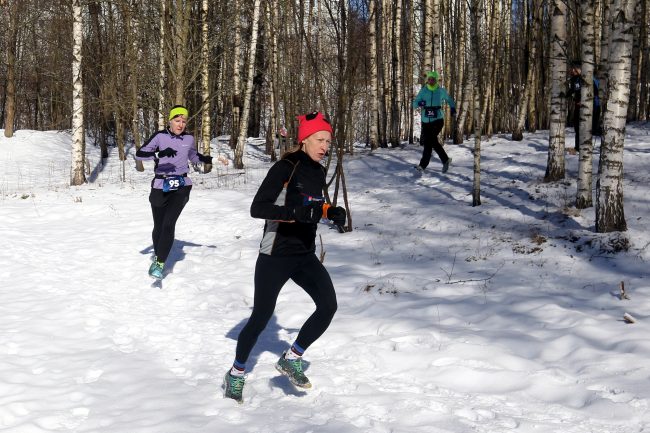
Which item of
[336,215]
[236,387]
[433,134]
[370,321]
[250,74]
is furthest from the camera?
[250,74]

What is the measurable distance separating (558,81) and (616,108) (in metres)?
3.06

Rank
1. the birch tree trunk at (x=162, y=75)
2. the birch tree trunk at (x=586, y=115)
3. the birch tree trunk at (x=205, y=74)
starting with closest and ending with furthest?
1. the birch tree trunk at (x=586, y=115)
2. the birch tree trunk at (x=205, y=74)
3. the birch tree trunk at (x=162, y=75)

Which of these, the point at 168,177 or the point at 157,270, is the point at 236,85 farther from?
the point at 157,270

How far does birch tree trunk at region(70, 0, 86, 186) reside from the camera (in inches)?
647

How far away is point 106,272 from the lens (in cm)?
863

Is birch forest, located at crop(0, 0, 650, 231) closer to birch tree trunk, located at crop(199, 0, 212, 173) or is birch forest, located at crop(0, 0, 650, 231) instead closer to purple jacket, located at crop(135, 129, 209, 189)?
birch tree trunk, located at crop(199, 0, 212, 173)

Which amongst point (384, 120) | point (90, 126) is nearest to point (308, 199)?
point (384, 120)

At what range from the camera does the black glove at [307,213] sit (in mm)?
4086

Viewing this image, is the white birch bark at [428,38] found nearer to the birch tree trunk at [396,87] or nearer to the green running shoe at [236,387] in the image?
the birch tree trunk at [396,87]

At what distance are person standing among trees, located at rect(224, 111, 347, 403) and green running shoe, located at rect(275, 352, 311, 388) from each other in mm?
217

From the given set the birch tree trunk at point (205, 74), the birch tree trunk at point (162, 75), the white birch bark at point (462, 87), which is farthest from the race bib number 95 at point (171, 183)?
the white birch bark at point (462, 87)

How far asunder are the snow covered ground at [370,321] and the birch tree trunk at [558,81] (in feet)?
2.47

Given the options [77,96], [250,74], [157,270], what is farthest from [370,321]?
[250,74]

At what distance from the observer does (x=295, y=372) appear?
4.60 m
